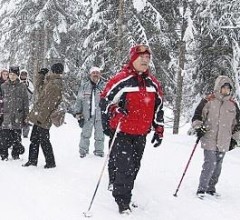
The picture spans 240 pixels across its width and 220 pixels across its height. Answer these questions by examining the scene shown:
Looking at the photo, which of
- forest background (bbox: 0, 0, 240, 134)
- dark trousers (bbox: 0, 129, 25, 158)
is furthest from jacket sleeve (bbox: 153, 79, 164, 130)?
forest background (bbox: 0, 0, 240, 134)

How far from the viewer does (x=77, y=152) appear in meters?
12.1

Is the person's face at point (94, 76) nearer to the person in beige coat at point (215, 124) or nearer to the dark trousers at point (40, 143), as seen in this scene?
the dark trousers at point (40, 143)

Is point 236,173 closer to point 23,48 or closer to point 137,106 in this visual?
point 137,106

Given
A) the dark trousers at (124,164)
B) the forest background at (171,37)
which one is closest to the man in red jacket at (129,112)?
the dark trousers at (124,164)

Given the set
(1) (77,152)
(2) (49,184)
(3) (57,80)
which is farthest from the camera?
(1) (77,152)

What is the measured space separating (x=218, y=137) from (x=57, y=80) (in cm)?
333

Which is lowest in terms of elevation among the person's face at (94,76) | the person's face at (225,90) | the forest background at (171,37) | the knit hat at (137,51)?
the person's face at (225,90)

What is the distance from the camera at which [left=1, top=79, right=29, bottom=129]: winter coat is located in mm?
10023

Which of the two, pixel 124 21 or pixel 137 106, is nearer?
pixel 137 106

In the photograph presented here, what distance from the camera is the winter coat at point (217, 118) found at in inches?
324

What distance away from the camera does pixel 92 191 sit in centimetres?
778

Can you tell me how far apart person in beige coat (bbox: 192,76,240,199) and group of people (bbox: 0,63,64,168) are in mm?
2917

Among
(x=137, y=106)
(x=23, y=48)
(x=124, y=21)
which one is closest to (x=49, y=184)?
(x=137, y=106)

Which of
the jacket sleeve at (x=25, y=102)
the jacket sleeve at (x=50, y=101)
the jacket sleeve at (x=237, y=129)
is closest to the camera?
the jacket sleeve at (x=237, y=129)
